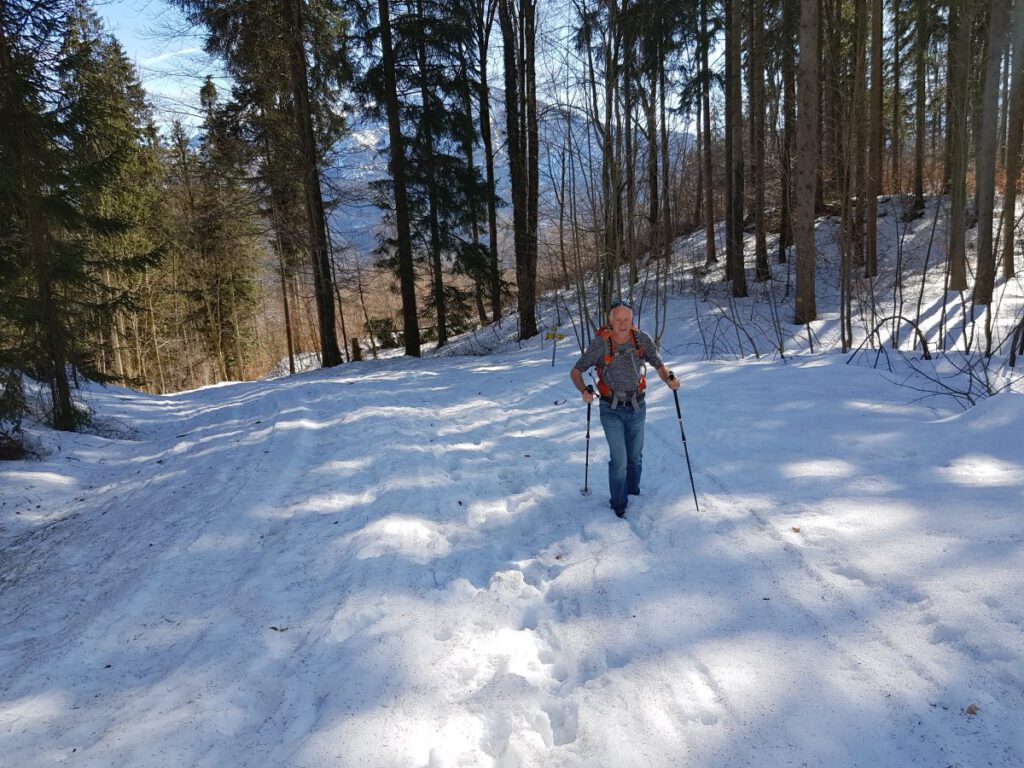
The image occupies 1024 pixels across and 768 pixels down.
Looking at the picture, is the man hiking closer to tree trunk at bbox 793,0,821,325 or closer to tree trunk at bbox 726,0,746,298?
tree trunk at bbox 793,0,821,325

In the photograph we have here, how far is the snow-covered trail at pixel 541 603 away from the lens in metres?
2.53

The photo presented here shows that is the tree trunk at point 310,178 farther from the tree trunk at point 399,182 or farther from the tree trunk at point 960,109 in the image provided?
the tree trunk at point 960,109

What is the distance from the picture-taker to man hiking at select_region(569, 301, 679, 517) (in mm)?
4590

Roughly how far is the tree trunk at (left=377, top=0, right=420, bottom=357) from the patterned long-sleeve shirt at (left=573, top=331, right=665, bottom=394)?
13.0 m

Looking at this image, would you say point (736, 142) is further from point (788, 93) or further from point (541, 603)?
point (541, 603)

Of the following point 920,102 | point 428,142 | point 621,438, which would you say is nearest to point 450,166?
point 428,142

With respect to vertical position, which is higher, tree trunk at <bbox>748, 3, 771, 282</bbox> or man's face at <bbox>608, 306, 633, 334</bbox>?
tree trunk at <bbox>748, 3, 771, 282</bbox>

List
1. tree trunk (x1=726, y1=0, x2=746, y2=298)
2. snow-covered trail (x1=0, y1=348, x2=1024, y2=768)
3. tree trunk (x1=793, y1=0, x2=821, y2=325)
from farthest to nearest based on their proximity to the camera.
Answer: tree trunk (x1=726, y1=0, x2=746, y2=298)
tree trunk (x1=793, y1=0, x2=821, y2=325)
snow-covered trail (x1=0, y1=348, x2=1024, y2=768)

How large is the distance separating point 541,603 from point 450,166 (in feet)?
53.6

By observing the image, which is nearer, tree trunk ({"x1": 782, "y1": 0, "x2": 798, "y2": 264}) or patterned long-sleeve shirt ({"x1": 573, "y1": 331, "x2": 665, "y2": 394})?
patterned long-sleeve shirt ({"x1": 573, "y1": 331, "x2": 665, "y2": 394})

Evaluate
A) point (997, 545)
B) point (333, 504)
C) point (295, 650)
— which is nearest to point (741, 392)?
point (997, 545)

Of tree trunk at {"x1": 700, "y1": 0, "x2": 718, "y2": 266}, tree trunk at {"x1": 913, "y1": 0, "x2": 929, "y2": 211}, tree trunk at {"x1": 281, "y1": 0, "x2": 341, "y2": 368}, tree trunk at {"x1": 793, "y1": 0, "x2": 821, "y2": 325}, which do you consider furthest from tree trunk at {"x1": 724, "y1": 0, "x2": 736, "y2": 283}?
tree trunk at {"x1": 281, "y1": 0, "x2": 341, "y2": 368}

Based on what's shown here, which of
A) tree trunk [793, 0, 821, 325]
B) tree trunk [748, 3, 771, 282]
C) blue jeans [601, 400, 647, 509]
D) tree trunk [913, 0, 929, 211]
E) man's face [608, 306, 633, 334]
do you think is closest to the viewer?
man's face [608, 306, 633, 334]

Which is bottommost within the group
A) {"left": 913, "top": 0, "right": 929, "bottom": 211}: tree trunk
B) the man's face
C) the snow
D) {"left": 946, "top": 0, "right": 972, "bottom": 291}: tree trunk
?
the snow
